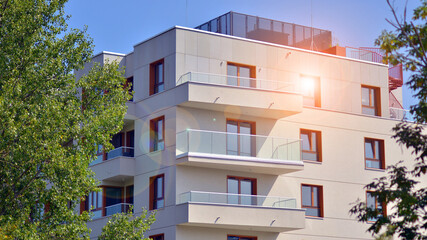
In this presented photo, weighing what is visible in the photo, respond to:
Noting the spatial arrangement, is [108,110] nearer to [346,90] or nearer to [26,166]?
[26,166]

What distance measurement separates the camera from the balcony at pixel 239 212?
34.2m

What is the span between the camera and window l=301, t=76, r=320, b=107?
39.6m

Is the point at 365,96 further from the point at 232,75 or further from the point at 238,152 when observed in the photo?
the point at 238,152

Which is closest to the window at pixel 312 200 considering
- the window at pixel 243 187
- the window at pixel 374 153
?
Result: the window at pixel 243 187

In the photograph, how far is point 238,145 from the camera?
36281mm

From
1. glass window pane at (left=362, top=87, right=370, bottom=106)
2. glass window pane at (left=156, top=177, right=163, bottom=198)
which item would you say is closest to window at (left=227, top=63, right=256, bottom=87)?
glass window pane at (left=156, top=177, right=163, bottom=198)

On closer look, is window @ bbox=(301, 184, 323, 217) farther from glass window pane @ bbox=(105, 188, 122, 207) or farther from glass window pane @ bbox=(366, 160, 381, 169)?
glass window pane @ bbox=(105, 188, 122, 207)

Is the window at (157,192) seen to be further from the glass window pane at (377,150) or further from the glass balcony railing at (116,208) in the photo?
the glass window pane at (377,150)

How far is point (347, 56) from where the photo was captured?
42.5 m

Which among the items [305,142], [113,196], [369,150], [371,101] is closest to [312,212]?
[305,142]

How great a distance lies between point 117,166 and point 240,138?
19.4ft

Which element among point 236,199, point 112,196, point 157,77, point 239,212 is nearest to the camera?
point 239,212

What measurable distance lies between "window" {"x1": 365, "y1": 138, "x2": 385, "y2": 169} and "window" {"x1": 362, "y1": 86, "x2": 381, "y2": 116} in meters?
1.57

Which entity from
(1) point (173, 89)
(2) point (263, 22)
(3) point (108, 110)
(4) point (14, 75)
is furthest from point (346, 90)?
(4) point (14, 75)
